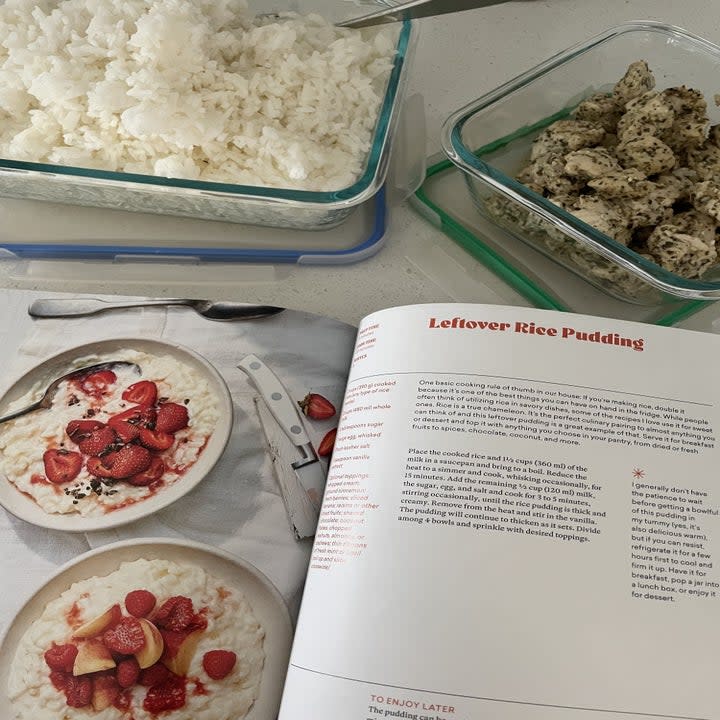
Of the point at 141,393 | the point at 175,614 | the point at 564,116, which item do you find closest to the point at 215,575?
the point at 175,614

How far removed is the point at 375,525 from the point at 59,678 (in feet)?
0.68

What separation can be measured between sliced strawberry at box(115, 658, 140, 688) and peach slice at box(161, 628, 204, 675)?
0.05 ft

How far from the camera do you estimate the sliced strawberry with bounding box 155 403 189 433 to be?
0.54 m

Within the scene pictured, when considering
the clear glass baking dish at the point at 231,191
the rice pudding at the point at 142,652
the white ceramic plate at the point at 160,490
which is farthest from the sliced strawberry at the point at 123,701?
the clear glass baking dish at the point at 231,191

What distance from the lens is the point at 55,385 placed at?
0.56 m

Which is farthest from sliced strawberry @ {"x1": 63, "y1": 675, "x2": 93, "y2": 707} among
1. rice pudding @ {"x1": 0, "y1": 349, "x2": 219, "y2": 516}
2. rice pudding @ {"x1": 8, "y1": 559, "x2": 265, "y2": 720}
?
rice pudding @ {"x1": 0, "y1": 349, "x2": 219, "y2": 516}

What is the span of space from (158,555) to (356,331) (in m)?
0.21

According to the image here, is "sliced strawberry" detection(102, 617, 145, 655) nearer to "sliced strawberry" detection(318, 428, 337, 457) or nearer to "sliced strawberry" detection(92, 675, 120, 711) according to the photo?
"sliced strawberry" detection(92, 675, 120, 711)

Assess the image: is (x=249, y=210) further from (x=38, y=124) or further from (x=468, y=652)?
(x=468, y=652)

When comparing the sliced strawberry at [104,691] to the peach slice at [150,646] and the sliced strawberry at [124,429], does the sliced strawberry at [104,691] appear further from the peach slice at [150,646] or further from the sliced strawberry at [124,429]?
the sliced strawberry at [124,429]

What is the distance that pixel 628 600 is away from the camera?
1.46ft

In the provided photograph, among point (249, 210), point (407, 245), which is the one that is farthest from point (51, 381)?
point (407, 245)

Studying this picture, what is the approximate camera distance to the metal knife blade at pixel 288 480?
1.69 feet

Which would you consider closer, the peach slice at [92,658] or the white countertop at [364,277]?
the peach slice at [92,658]
